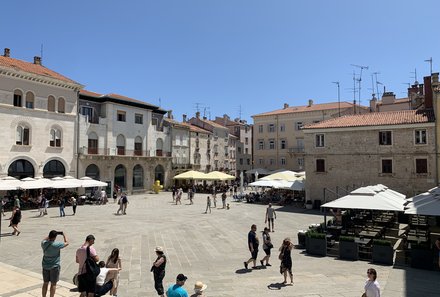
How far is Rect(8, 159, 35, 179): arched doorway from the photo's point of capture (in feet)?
99.3

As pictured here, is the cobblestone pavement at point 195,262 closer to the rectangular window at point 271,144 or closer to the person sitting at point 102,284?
the person sitting at point 102,284

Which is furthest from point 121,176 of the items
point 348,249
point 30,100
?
point 348,249

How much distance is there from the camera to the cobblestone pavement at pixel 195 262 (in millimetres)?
9375

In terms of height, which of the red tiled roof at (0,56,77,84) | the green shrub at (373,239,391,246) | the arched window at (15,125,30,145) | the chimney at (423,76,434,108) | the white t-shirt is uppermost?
the red tiled roof at (0,56,77,84)

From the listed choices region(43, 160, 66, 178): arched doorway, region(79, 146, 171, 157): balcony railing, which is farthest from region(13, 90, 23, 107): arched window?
region(79, 146, 171, 157): balcony railing

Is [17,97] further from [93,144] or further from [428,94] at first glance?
[428,94]

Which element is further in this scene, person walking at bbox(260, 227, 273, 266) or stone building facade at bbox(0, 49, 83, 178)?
stone building facade at bbox(0, 49, 83, 178)

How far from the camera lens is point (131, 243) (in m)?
15.1

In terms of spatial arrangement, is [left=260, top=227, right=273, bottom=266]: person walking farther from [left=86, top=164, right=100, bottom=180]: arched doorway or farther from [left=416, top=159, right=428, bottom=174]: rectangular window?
[left=86, top=164, right=100, bottom=180]: arched doorway

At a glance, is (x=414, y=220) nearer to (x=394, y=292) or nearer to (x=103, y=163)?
(x=394, y=292)

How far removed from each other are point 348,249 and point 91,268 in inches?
375

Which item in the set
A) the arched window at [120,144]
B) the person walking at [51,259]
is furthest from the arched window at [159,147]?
the person walking at [51,259]

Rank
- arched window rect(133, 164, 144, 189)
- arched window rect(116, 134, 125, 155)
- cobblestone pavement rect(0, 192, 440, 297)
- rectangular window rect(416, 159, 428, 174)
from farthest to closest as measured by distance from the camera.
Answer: arched window rect(133, 164, 144, 189)
arched window rect(116, 134, 125, 155)
rectangular window rect(416, 159, 428, 174)
cobblestone pavement rect(0, 192, 440, 297)

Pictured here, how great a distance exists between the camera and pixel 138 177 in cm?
4394
